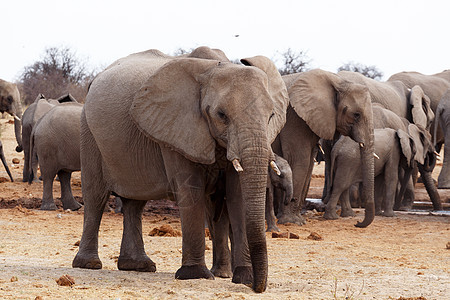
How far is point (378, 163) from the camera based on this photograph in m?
12.0

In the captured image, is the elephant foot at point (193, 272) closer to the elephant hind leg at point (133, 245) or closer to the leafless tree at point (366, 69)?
the elephant hind leg at point (133, 245)

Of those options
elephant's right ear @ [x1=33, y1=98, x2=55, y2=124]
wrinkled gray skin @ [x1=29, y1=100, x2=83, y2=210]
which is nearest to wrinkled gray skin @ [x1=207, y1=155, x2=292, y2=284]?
wrinkled gray skin @ [x1=29, y1=100, x2=83, y2=210]

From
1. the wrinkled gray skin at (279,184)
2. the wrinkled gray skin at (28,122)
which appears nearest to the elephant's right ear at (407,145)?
the wrinkled gray skin at (279,184)

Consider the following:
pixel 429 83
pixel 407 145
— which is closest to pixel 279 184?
pixel 407 145

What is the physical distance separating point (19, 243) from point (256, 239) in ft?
12.6

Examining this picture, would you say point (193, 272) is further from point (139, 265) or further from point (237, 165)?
point (139, 265)

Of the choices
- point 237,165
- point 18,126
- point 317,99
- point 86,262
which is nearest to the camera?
point 237,165

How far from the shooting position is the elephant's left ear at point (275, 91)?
5.33m

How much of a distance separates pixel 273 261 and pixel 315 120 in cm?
391

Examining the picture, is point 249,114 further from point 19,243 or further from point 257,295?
point 19,243

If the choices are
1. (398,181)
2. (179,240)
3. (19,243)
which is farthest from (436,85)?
(19,243)

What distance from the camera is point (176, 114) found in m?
5.41

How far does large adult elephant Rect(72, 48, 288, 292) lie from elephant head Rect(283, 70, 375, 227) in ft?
14.4

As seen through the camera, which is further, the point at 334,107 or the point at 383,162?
the point at 383,162
